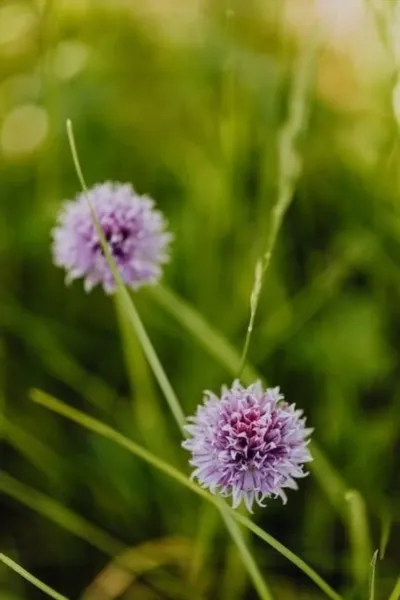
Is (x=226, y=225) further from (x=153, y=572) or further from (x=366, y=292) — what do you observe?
(x=153, y=572)

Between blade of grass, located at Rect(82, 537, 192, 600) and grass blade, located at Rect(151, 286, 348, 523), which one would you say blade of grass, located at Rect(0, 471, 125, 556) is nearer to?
blade of grass, located at Rect(82, 537, 192, 600)

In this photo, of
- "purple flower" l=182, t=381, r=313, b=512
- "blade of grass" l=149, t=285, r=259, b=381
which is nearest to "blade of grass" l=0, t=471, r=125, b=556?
"blade of grass" l=149, t=285, r=259, b=381

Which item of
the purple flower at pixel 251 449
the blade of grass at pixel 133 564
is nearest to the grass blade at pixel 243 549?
the purple flower at pixel 251 449

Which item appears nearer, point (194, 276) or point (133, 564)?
point (133, 564)

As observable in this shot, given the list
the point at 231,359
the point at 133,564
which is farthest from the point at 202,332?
the point at 133,564

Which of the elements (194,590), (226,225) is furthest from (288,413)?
(226,225)

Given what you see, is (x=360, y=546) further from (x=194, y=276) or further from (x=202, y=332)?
(x=194, y=276)
